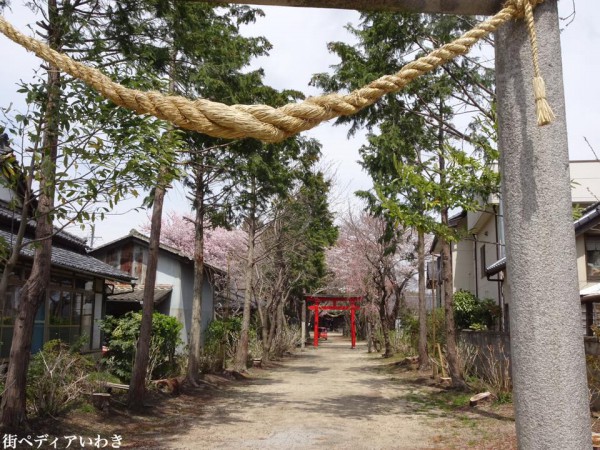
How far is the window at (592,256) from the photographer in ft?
49.2

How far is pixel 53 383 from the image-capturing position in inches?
352

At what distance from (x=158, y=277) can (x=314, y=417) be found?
42.1ft

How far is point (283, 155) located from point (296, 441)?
10.1m

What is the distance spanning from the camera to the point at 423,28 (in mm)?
11656

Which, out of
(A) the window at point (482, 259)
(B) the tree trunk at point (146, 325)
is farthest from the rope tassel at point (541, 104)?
(A) the window at point (482, 259)

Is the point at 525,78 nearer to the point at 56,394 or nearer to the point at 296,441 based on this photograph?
the point at 296,441

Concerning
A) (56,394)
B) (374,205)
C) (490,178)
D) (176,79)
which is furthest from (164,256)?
(490,178)

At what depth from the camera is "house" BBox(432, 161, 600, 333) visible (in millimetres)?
14031

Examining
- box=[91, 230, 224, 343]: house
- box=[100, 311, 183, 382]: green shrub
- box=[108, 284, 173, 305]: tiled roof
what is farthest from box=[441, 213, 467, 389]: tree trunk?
box=[108, 284, 173, 305]: tiled roof

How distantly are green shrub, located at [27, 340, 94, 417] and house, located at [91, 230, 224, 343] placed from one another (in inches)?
475

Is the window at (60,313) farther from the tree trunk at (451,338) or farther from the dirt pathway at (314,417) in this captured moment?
the tree trunk at (451,338)

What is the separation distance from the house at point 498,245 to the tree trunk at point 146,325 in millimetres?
6359

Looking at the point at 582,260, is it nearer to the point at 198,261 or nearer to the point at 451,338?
the point at 451,338

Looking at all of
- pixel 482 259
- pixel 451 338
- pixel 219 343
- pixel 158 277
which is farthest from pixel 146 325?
pixel 482 259
